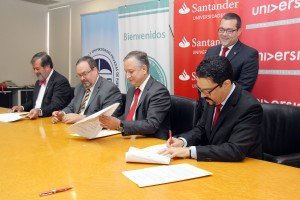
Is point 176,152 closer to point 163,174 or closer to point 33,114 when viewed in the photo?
point 163,174

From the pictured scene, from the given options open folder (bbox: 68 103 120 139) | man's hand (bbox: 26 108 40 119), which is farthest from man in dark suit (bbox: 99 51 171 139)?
man's hand (bbox: 26 108 40 119)

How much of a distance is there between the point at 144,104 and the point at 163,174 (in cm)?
117

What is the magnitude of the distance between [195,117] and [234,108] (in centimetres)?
68

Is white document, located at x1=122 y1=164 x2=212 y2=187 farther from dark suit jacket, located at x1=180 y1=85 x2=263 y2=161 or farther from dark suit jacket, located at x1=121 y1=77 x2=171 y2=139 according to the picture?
dark suit jacket, located at x1=121 y1=77 x2=171 y2=139

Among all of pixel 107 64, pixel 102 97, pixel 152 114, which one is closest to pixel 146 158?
pixel 152 114

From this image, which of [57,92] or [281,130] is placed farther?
[57,92]

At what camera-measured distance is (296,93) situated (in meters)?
3.27

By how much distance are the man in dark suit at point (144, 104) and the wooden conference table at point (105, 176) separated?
0.69ft

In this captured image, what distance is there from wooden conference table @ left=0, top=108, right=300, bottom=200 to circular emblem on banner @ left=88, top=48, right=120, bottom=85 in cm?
353

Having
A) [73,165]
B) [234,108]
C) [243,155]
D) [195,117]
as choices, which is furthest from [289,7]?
[73,165]

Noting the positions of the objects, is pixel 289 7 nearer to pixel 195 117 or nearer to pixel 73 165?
pixel 195 117

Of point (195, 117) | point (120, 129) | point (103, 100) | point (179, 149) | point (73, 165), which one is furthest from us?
point (103, 100)

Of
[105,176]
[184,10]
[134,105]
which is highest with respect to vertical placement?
[184,10]

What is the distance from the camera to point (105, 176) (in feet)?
4.86
